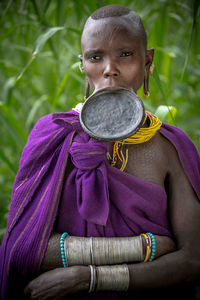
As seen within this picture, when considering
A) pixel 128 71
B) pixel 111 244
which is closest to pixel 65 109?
pixel 128 71

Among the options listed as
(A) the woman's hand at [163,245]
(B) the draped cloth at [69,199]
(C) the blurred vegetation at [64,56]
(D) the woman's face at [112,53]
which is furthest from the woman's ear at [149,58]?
(A) the woman's hand at [163,245]

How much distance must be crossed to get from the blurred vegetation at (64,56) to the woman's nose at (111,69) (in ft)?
1.62

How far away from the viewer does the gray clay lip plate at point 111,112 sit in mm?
1257

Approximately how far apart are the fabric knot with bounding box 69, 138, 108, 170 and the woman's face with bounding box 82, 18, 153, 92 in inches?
10.0

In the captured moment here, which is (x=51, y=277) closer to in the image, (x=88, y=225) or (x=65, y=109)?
(x=88, y=225)

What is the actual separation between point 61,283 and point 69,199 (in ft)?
1.08

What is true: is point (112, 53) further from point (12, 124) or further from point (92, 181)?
point (12, 124)

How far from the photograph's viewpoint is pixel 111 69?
4.21 ft

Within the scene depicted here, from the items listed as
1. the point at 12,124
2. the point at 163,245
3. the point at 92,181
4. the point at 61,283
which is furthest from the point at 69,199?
the point at 12,124

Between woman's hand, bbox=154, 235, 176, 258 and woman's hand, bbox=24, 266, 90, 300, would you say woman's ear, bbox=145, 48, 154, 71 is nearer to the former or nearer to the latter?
woman's hand, bbox=154, 235, 176, 258

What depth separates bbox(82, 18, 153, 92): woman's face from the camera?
129 cm

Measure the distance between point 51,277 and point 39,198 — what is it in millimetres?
317

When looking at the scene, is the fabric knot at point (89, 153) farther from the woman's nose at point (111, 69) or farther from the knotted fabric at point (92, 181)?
the woman's nose at point (111, 69)

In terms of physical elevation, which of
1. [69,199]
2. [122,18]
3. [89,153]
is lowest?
[69,199]
